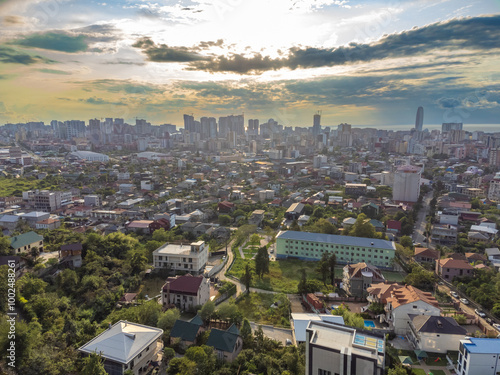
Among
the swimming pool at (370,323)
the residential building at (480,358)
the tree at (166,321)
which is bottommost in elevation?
the swimming pool at (370,323)

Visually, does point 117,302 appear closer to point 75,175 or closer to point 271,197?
point 271,197

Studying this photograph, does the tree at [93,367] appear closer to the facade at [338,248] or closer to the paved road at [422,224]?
the facade at [338,248]

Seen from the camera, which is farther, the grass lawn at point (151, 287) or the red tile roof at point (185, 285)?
the grass lawn at point (151, 287)

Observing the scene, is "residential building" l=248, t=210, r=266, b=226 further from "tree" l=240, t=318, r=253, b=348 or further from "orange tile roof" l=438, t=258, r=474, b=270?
"tree" l=240, t=318, r=253, b=348

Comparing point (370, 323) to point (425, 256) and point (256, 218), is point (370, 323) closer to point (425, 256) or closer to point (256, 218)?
point (425, 256)

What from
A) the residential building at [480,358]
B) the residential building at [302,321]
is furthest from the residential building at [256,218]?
the residential building at [480,358]
